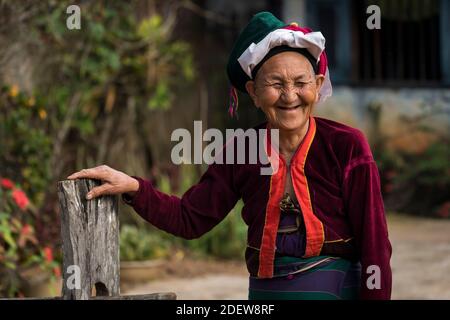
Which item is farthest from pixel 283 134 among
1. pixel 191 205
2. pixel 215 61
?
pixel 215 61

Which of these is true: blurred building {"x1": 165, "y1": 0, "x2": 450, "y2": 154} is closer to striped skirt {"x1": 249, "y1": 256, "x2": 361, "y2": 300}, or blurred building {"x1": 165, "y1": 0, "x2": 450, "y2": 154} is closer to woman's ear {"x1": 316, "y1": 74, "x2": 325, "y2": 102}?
woman's ear {"x1": 316, "y1": 74, "x2": 325, "y2": 102}

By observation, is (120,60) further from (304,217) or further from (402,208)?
(304,217)

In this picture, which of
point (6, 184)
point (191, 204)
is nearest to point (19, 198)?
point (6, 184)

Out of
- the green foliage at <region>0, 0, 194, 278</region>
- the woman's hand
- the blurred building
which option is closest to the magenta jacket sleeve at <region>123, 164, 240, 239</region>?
the woman's hand

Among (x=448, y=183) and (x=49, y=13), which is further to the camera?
(x=448, y=183)

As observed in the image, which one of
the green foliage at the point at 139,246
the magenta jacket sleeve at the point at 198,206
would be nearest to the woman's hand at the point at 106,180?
the magenta jacket sleeve at the point at 198,206

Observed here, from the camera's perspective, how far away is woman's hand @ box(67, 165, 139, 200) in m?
2.61

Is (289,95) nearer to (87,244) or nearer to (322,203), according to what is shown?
(322,203)

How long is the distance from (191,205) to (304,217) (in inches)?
17.3

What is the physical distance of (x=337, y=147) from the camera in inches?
109

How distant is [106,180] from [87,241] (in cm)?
23

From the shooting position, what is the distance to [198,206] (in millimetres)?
2967

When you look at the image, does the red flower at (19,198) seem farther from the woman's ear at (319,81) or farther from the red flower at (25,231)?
the woman's ear at (319,81)

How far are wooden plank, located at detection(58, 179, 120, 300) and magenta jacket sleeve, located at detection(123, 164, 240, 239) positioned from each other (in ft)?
0.94
